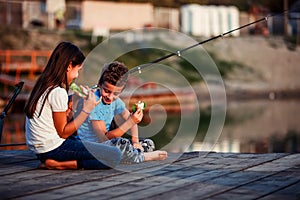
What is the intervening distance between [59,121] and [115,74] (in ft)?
1.93

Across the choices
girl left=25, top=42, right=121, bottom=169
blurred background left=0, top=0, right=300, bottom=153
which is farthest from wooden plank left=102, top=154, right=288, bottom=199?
blurred background left=0, top=0, right=300, bottom=153

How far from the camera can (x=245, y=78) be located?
31.8 meters

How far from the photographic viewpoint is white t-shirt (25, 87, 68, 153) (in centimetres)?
506

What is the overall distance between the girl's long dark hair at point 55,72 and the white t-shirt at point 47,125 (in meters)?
0.03

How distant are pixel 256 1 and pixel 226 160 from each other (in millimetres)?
35283

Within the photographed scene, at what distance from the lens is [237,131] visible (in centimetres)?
1747

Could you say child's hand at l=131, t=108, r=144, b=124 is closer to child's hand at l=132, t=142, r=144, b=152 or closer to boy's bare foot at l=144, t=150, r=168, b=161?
boy's bare foot at l=144, t=150, r=168, b=161

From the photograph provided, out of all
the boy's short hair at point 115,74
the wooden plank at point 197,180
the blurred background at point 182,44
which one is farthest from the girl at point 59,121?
the blurred background at point 182,44

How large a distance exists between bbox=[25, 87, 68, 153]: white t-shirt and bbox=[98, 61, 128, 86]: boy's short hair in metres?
0.44

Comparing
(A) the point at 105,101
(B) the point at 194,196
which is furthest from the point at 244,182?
(A) the point at 105,101

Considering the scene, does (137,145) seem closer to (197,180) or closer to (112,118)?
(112,118)

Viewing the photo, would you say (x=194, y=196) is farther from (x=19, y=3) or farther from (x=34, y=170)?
(x=19, y=3)

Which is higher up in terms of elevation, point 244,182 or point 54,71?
point 54,71

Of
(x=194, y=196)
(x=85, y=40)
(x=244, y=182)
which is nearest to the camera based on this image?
(x=194, y=196)
